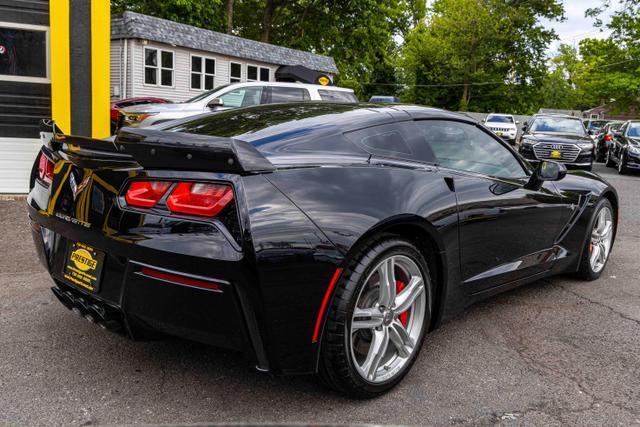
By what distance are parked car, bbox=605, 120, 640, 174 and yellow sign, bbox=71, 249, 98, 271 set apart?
53.3 feet

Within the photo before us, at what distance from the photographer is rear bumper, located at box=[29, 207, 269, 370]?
2340mm

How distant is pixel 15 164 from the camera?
857 centimetres

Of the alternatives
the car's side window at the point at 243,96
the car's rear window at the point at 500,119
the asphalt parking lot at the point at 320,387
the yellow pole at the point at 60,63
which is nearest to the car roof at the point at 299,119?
the asphalt parking lot at the point at 320,387

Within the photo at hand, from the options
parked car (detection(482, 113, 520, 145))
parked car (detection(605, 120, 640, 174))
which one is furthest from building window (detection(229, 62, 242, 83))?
parked car (detection(482, 113, 520, 145))

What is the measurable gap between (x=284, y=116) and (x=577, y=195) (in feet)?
8.43

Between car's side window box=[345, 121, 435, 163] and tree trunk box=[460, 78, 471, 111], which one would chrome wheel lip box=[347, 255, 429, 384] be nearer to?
car's side window box=[345, 121, 435, 163]

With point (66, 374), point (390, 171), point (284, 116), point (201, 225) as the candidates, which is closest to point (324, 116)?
point (284, 116)

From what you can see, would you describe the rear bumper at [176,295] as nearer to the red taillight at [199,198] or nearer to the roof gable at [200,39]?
the red taillight at [199,198]

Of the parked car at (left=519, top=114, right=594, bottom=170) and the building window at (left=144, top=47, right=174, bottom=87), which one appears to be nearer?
the parked car at (left=519, top=114, right=594, bottom=170)

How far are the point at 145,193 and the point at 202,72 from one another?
20402 millimetres

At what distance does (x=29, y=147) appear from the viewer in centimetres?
867

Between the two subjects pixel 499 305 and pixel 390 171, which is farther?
pixel 499 305

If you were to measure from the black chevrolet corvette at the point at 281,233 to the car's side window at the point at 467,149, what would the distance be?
2 centimetres

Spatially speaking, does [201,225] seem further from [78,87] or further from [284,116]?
[78,87]
